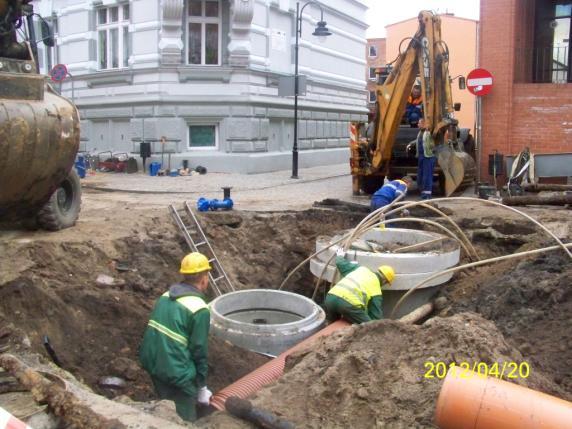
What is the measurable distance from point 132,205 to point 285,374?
6.91 metres

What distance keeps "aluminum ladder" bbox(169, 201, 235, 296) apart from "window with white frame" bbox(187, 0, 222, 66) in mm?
9116

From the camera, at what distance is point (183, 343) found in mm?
4645

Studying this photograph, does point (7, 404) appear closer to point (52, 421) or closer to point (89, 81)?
point (52, 421)

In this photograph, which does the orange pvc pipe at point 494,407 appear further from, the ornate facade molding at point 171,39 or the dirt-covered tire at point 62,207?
the ornate facade molding at point 171,39

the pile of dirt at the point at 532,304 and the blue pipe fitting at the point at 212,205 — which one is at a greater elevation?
the blue pipe fitting at the point at 212,205

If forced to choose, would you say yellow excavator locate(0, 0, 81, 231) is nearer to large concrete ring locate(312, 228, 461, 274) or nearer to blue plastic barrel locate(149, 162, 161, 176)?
large concrete ring locate(312, 228, 461, 274)

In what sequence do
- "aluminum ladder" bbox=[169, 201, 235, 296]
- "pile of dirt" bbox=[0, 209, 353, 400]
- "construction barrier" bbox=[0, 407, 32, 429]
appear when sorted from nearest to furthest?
"construction barrier" bbox=[0, 407, 32, 429] < "pile of dirt" bbox=[0, 209, 353, 400] < "aluminum ladder" bbox=[169, 201, 235, 296]

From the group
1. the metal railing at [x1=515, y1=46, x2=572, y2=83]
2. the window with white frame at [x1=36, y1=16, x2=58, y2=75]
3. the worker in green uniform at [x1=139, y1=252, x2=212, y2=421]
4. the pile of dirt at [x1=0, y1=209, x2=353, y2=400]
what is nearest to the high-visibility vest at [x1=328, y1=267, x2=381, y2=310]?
the pile of dirt at [x1=0, y1=209, x2=353, y2=400]

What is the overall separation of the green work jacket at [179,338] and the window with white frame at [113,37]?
14.4m

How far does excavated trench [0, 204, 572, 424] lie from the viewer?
5566 mm

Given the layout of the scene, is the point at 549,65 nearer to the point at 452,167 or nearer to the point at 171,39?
the point at 452,167

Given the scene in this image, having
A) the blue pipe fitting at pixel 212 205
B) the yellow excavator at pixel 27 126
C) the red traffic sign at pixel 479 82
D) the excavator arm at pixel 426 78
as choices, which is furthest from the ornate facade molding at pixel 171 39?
the yellow excavator at pixel 27 126

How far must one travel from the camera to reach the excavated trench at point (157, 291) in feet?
18.3
